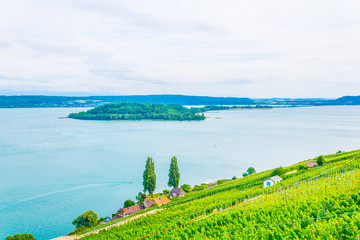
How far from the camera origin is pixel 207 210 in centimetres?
1499

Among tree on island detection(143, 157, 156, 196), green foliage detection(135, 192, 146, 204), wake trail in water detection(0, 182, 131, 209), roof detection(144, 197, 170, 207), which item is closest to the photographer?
roof detection(144, 197, 170, 207)

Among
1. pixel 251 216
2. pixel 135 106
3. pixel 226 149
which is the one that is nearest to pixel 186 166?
pixel 226 149

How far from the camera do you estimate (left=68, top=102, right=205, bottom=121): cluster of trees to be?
107125 mm

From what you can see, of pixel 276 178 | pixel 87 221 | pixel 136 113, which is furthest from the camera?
pixel 136 113

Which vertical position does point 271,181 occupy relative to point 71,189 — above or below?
above

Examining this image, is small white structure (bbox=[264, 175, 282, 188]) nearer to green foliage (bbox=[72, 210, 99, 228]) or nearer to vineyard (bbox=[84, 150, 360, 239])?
vineyard (bbox=[84, 150, 360, 239])

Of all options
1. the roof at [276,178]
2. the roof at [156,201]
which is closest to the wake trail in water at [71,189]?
the roof at [156,201]

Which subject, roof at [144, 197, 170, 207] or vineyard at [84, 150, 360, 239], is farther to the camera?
roof at [144, 197, 170, 207]

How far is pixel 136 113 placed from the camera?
115m

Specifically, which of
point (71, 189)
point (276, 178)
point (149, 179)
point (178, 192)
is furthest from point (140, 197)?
point (276, 178)

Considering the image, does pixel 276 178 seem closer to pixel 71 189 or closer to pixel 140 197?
pixel 140 197

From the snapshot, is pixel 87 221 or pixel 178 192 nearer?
pixel 87 221

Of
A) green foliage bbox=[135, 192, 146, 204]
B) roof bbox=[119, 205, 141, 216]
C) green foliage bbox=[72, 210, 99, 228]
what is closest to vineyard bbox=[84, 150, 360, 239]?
green foliage bbox=[72, 210, 99, 228]

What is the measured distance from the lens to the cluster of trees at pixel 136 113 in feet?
351
